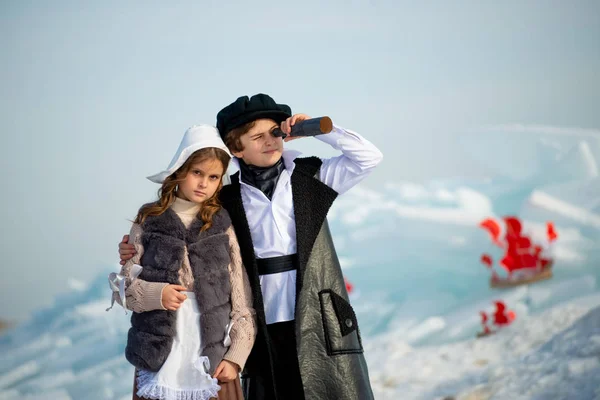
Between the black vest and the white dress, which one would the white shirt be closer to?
the black vest

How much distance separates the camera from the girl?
65.5 inches

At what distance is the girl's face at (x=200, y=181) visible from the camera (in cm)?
175

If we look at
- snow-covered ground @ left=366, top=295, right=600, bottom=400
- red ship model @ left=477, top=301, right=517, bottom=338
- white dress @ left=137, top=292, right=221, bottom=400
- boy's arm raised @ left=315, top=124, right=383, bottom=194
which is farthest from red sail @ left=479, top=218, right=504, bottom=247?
white dress @ left=137, top=292, right=221, bottom=400

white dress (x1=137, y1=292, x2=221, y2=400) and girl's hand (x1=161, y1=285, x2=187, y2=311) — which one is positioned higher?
girl's hand (x1=161, y1=285, x2=187, y2=311)

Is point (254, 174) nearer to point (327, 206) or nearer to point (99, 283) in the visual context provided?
point (327, 206)

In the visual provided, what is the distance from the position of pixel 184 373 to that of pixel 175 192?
0.44m

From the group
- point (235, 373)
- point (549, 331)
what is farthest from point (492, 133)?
point (235, 373)

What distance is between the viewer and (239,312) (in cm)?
172

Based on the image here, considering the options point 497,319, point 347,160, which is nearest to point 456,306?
point 497,319

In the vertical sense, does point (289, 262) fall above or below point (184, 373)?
above

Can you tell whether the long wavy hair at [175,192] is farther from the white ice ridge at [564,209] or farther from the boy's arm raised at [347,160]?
the white ice ridge at [564,209]

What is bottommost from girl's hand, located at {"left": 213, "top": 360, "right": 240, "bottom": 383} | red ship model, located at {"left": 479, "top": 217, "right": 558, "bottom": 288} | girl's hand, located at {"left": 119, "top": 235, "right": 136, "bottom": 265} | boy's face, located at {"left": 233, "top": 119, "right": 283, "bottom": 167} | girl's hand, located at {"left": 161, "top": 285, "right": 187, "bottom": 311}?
girl's hand, located at {"left": 213, "top": 360, "right": 240, "bottom": 383}

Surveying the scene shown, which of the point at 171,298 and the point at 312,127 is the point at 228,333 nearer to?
the point at 171,298

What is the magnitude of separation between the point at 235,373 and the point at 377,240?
2.86 meters
